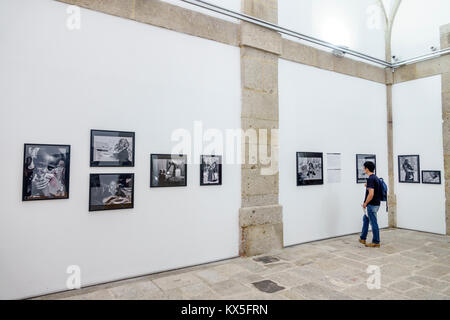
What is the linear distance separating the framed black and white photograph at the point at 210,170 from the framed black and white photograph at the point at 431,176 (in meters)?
5.79

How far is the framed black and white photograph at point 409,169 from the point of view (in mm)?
7527

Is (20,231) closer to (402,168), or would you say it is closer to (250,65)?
(250,65)

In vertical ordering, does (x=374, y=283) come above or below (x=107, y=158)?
below

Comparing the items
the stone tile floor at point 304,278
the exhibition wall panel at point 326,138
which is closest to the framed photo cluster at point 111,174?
the stone tile floor at point 304,278

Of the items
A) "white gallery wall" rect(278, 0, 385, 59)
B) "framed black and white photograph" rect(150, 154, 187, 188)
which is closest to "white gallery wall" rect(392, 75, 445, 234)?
"white gallery wall" rect(278, 0, 385, 59)

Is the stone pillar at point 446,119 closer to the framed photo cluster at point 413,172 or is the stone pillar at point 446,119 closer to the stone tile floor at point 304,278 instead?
the framed photo cluster at point 413,172

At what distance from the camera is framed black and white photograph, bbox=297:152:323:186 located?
20.4 ft

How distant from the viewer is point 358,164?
729cm

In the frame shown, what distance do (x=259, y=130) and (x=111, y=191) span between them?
2.94 m

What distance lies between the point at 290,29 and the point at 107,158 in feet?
15.4

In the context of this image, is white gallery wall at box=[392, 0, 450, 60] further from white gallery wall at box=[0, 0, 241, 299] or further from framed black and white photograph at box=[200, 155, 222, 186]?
framed black and white photograph at box=[200, 155, 222, 186]
